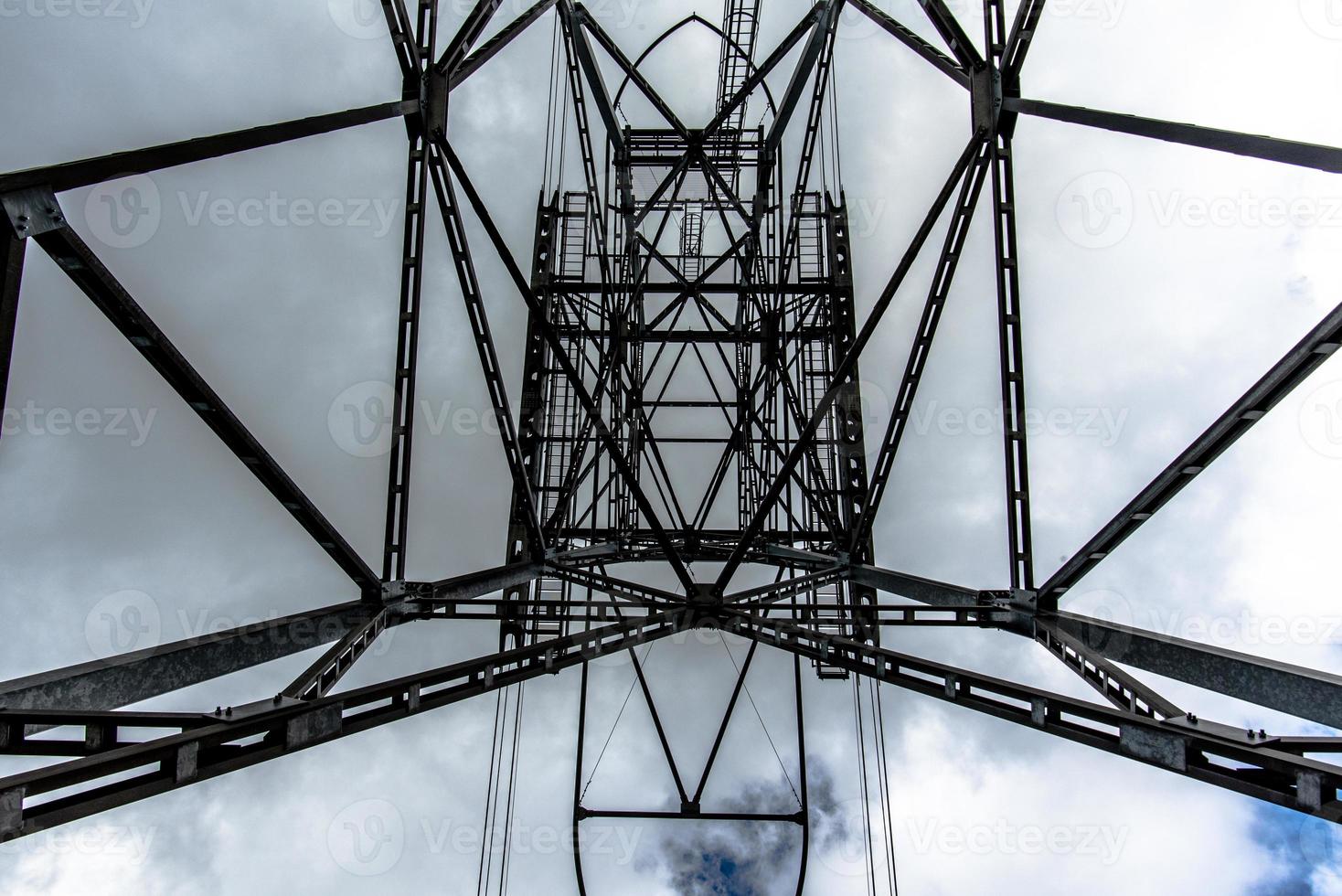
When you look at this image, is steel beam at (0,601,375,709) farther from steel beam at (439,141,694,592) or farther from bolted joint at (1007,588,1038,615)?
bolted joint at (1007,588,1038,615)

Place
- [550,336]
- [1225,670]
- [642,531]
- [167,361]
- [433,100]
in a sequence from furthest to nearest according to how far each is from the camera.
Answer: [642,531]
[550,336]
[433,100]
[1225,670]
[167,361]

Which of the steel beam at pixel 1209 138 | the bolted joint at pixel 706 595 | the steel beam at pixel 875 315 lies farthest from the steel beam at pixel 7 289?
the steel beam at pixel 1209 138

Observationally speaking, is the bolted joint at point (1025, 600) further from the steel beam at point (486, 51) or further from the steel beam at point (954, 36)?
the steel beam at point (486, 51)

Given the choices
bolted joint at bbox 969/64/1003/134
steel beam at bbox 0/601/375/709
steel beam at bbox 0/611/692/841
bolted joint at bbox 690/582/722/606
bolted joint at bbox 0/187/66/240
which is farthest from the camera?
bolted joint at bbox 690/582/722/606

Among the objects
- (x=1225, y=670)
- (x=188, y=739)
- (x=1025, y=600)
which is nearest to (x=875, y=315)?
(x=1025, y=600)

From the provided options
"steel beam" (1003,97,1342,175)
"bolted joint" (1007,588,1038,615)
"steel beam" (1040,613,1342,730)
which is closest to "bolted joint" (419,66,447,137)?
"steel beam" (1003,97,1342,175)

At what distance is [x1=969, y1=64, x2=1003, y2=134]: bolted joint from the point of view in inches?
391

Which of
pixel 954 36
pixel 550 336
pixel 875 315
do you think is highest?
pixel 954 36

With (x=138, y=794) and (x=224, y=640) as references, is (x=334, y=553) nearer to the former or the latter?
(x=224, y=640)

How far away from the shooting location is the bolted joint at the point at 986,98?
32.6 ft

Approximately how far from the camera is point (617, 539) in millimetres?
17219

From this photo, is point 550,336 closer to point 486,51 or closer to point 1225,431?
point 486,51

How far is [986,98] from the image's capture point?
1011cm

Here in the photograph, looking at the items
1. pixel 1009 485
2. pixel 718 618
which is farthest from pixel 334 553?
pixel 1009 485
